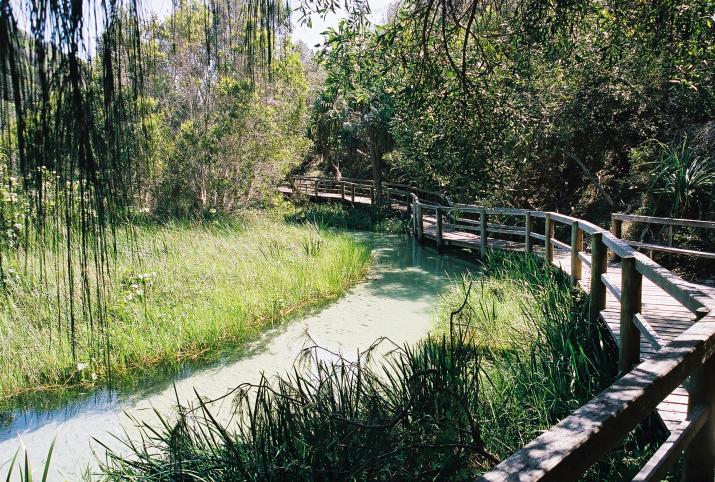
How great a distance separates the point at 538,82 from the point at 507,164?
207 cm

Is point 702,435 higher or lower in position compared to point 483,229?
higher

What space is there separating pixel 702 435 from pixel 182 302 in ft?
20.2

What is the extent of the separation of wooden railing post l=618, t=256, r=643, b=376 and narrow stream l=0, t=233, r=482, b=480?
7.71 ft

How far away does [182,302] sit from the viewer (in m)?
6.98

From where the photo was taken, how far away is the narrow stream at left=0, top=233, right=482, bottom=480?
13.8ft

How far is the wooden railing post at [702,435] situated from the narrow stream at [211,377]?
2193 millimetres

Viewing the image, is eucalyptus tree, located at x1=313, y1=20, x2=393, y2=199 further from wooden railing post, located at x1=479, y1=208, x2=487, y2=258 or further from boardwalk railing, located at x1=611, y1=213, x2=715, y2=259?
boardwalk railing, located at x1=611, y1=213, x2=715, y2=259

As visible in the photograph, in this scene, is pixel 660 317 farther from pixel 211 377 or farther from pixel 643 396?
pixel 211 377

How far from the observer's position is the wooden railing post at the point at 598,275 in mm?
4453

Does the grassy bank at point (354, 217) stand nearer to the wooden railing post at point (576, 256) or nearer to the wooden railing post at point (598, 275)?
the wooden railing post at point (576, 256)

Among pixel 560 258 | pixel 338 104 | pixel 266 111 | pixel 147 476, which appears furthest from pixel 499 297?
pixel 338 104

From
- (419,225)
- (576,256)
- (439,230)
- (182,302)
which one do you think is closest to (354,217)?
(419,225)

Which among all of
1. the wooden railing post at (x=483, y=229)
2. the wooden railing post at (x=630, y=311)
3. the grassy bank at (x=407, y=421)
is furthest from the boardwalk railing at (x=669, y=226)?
the wooden railing post at (x=483, y=229)

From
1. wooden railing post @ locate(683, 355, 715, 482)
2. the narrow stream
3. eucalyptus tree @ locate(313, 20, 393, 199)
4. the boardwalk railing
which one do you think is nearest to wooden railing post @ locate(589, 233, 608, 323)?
the boardwalk railing
